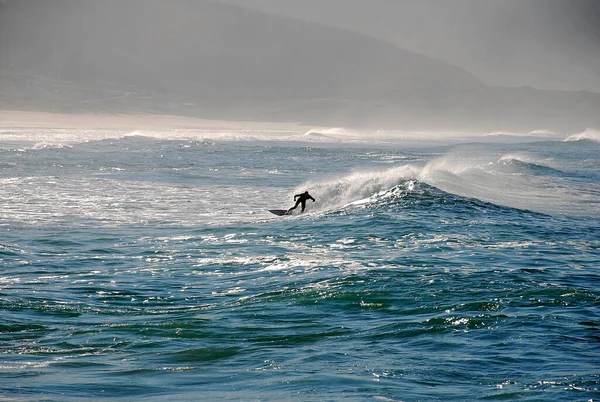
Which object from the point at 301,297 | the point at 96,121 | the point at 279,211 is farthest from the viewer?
the point at 96,121

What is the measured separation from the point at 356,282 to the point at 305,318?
2.24m

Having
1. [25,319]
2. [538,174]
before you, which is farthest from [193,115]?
[25,319]

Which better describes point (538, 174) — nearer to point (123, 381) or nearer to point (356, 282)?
point (356, 282)

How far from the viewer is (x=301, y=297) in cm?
1288

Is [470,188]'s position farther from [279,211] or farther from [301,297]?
[301,297]

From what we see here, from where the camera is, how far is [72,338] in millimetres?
10570

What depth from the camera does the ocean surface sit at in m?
8.87

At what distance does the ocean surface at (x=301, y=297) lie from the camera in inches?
349

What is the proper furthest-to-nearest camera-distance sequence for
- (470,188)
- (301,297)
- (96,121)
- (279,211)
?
(96,121) < (470,188) < (279,211) < (301,297)

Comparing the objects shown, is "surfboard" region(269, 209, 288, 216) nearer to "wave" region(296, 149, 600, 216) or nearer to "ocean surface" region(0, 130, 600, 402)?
"ocean surface" region(0, 130, 600, 402)

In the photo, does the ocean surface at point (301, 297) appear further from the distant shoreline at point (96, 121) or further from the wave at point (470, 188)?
the distant shoreline at point (96, 121)

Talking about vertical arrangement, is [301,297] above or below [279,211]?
below

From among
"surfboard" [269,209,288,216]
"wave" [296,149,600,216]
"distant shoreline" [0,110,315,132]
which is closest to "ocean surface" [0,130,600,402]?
"wave" [296,149,600,216]

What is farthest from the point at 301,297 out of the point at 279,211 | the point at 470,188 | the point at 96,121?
the point at 96,121
